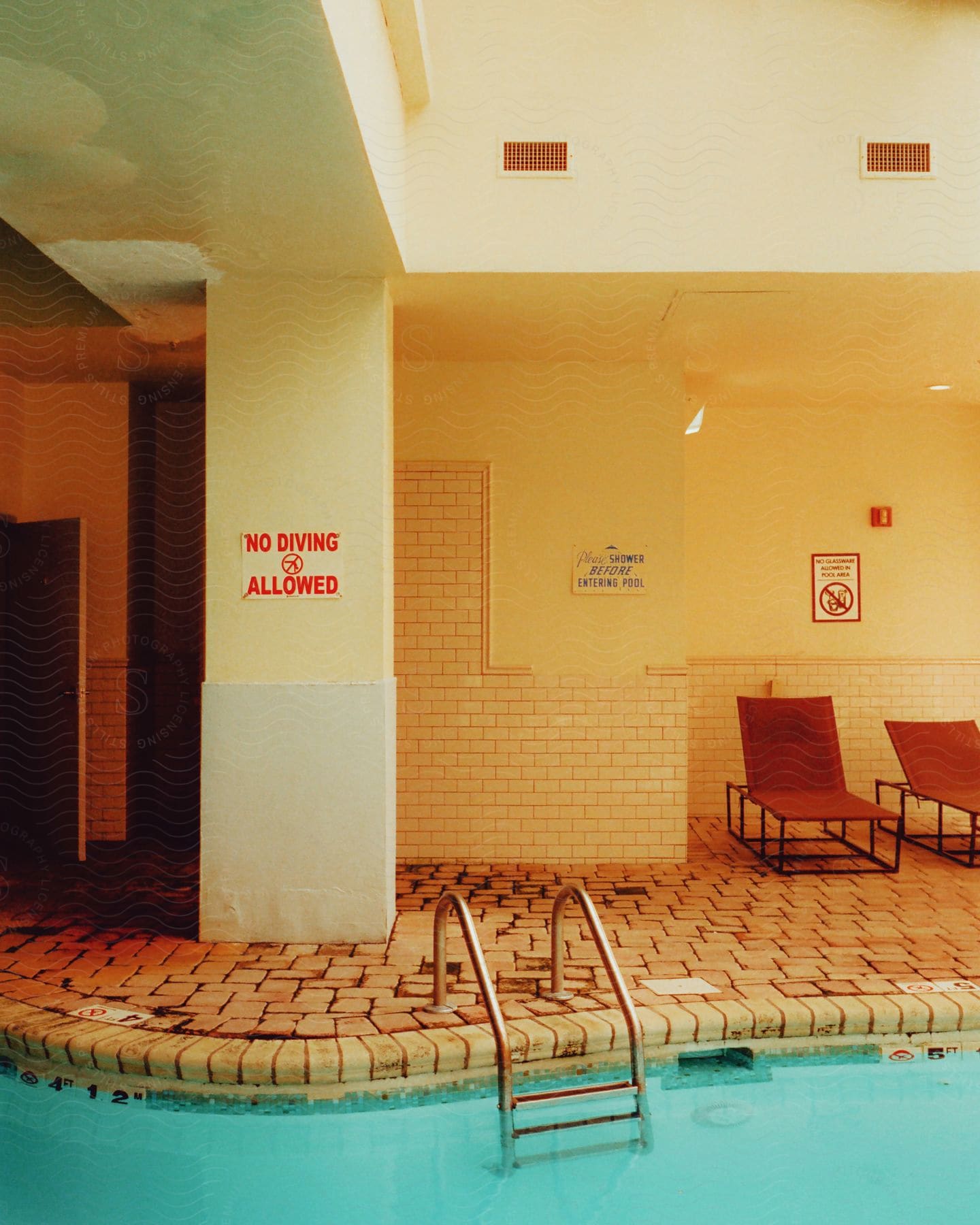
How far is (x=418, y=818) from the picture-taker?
6.27m

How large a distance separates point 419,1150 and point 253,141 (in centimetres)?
340

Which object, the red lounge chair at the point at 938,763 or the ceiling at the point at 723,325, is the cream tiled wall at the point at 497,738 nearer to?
the ceiling at the point at 723,325

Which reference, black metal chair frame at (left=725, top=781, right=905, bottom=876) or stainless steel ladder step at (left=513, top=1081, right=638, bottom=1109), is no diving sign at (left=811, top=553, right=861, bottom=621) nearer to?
black metal chair frame at (left=725, top=781, right=905, bottom=876)

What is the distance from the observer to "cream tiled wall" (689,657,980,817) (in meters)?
7.44

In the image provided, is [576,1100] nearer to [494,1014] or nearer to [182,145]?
[494,1014]

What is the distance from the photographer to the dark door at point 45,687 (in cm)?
637

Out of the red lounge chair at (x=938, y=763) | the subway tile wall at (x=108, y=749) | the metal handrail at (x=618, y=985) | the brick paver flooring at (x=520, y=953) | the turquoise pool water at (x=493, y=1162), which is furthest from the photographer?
the subway tile wall at (x=108, y=749)

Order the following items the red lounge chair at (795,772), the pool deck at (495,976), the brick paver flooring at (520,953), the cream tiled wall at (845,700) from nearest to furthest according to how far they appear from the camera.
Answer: the pool deck at (495,976) < the brick paver flooring at (520,953) < the red lounge chair at (795,772) < the cream tiled wall at (845,700)

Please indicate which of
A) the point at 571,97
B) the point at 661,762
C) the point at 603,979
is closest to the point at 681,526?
the point at 661,762

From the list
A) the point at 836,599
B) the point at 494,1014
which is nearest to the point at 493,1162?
the point at 494,1014

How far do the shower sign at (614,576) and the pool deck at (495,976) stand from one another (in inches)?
69.9

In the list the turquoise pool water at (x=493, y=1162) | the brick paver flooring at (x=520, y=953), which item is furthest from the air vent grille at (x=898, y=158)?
the turquoise pool water at (x=493, y=1162)

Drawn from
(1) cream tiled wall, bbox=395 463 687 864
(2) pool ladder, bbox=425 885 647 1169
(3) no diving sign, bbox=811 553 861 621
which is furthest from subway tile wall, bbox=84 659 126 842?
(3) no diving sign, bbox=811 553 861 621

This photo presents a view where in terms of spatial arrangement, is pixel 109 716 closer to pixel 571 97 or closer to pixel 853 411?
pixel 571 97
